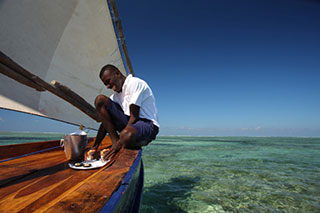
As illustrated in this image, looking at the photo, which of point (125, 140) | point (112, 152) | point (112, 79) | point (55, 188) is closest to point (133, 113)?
point (125, 140)

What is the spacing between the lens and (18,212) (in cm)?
58

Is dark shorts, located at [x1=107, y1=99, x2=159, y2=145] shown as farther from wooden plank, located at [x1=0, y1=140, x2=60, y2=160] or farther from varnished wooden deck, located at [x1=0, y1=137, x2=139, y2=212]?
wooden plank, located at [x1=0, y1=140, x2=60, y2=160]

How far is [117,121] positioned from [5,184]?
1.14 metres

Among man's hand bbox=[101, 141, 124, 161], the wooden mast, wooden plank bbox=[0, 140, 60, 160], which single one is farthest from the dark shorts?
the wooden mast

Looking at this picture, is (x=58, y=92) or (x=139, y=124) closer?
(x=139, y=124)

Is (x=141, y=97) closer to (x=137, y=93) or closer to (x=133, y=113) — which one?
(x=137, y=93)

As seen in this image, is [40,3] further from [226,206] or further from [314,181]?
[314,181]

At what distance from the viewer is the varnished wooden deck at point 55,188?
1.58 feet

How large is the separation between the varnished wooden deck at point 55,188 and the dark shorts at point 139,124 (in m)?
0.58

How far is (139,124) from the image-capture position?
168cm

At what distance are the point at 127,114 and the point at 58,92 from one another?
125cm

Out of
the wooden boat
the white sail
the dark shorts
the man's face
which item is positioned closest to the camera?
the wooden boat

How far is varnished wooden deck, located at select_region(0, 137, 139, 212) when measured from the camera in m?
0.48

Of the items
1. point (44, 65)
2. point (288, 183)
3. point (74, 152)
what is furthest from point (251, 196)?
point (44, 65)
